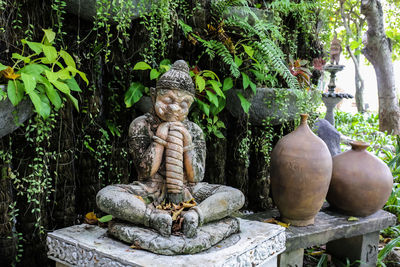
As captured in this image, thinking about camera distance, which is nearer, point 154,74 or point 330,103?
point 154,74

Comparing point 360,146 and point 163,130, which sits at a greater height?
point 163,130

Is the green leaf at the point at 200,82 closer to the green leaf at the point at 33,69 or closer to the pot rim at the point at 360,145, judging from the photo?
the green leaf at the point at 33,69

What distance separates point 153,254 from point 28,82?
48.0 inches

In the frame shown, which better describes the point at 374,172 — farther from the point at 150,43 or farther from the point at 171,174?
the point at 150,43

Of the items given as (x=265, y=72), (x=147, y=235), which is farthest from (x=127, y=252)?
(x=265, y=72)

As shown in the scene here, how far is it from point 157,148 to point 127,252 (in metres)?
0.67

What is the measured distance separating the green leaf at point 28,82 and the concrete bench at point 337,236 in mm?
1964

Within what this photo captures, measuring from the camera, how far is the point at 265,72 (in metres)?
3.25

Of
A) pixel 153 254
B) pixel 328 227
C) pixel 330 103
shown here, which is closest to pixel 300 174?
pixel 328 227

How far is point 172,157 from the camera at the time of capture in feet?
7.63

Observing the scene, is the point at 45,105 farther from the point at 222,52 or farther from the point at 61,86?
the point at 222,52

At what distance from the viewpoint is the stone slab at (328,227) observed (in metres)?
2.79

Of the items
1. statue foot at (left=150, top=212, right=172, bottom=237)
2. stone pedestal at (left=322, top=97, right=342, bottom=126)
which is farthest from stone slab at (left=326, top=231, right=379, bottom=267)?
stone pedestal at (left=322, top=97, right=342, bottom=126)

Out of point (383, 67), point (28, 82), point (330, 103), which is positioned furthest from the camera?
point (383, 67)
